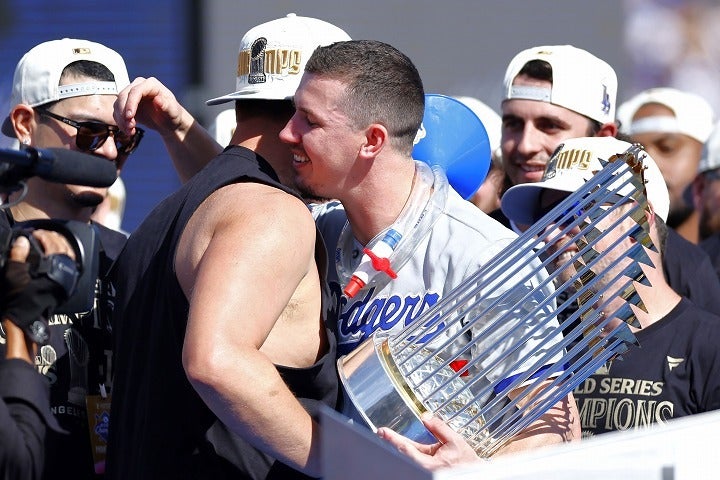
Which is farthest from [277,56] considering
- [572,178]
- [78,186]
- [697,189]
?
[697,189]

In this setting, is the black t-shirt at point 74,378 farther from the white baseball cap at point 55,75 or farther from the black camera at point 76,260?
the black camera at point 76,260

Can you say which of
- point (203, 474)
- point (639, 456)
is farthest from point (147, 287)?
point (639, 456)

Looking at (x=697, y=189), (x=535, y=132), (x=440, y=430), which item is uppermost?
(x=440, y=430)

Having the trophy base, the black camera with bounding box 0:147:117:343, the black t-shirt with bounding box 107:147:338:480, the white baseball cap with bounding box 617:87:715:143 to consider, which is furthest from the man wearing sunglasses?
the white baseball cap with bounding box 617:87:715:143

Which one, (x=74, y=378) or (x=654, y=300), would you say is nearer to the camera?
(x=74, y=378)

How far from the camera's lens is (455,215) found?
11.1ft

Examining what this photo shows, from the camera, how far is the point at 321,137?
10.6 ft

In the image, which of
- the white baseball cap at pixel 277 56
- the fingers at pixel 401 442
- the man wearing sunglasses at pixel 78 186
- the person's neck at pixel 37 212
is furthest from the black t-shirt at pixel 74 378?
the fingers at pixel 401 442

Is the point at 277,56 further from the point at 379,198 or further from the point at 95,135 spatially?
the point at 95,135

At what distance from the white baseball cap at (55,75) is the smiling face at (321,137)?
1202 millimetres

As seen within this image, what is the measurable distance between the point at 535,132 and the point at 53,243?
3.17m

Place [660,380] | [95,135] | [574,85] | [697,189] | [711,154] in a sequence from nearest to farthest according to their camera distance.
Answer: [660,380], [95,135], [574,85], [711,154], [697,189]

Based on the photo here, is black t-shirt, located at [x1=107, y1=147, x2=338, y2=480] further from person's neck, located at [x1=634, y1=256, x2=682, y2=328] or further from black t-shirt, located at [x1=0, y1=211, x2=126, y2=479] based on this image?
person's neck, located at [x1=634, y1=256, x2=682, y2=328]

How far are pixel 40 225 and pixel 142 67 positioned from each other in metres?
7.05
